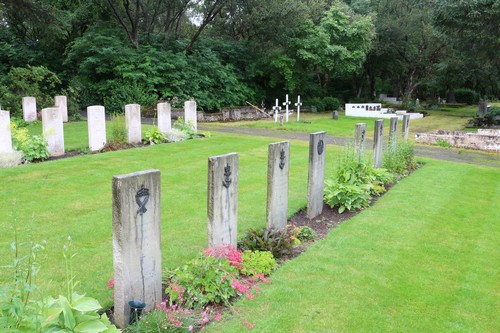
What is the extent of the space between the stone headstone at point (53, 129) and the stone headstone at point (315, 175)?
8048mm

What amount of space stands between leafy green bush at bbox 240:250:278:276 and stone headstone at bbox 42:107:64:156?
893 centimetres

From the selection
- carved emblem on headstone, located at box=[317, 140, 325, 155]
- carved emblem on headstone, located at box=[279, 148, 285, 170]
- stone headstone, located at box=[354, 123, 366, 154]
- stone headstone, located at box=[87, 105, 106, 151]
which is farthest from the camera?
stone headstone, located at box=[87, 105, 106, 151]

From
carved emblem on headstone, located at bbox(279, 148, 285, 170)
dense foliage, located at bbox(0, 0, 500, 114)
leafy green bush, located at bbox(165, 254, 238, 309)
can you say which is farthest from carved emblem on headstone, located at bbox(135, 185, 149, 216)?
dense foliage, located at bbox(0, 0, 500, 114)

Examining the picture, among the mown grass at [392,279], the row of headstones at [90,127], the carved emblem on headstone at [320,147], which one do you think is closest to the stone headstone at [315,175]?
the carved emblem on headstone at [320,147]

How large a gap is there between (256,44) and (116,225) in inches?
1246

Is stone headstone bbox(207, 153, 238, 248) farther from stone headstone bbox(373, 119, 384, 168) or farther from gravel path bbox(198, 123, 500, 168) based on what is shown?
gravel path bbox(198, 123, 500, 168)

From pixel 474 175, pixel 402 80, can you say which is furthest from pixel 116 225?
pixel 402 80

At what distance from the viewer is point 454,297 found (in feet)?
16.4

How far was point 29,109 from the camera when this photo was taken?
19672 millimetres

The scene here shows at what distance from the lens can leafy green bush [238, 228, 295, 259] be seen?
6.05 meters

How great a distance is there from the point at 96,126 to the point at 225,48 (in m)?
22.4

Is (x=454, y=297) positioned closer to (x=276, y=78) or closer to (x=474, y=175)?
(x=474, y=175)

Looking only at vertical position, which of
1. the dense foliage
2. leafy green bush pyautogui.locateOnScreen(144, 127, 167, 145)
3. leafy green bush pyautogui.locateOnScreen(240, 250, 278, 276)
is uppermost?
the dense foliage

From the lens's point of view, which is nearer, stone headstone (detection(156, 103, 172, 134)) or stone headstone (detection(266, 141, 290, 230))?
stone headstone (detection(266, 141, 290, 230))
